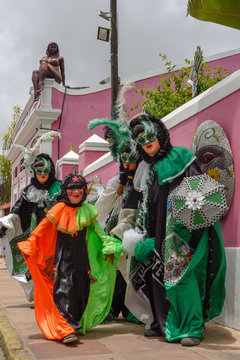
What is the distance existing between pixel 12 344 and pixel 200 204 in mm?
1990

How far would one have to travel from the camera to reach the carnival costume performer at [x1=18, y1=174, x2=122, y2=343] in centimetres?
478

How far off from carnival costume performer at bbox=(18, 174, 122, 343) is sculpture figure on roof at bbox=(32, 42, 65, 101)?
39.8 ft

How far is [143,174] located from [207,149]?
81 cm

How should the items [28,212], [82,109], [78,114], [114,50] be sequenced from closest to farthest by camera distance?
1. [28,212]
2. [114,50]
3. [78,114]
4. [82,109]

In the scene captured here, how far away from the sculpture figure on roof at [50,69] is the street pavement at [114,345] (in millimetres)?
12436

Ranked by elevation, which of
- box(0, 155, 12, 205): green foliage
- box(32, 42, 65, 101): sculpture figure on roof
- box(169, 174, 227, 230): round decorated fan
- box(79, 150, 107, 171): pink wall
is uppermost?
box(32, 42, 65, 101): sculpture figure on roof

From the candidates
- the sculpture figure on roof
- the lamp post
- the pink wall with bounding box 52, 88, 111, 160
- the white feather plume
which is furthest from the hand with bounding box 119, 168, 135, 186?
the sculpture figure on roof

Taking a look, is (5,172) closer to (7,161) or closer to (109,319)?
(7,161)

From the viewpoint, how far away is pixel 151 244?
15.0 feet

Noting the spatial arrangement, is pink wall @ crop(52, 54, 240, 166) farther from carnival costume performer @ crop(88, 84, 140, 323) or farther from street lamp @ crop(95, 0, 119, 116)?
carnival costume performer @ crop(88, 84, 140, 323)

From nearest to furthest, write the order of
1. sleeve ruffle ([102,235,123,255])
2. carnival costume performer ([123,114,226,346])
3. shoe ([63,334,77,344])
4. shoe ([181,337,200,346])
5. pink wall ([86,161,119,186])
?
shoe ([181,337,200,346]) < carnival costume performer ([123,114,226,346]) < shoe ([63,334,77,344]) < sleeve ruffle ([102,235,123,255]) < pink wall ([86,161,119,186])

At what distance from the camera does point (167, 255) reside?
4.32 meters

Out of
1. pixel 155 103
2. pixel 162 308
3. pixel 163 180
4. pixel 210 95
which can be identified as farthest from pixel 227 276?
pixel 155 103

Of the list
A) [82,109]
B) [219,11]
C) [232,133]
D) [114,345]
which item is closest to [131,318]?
[114,345]
